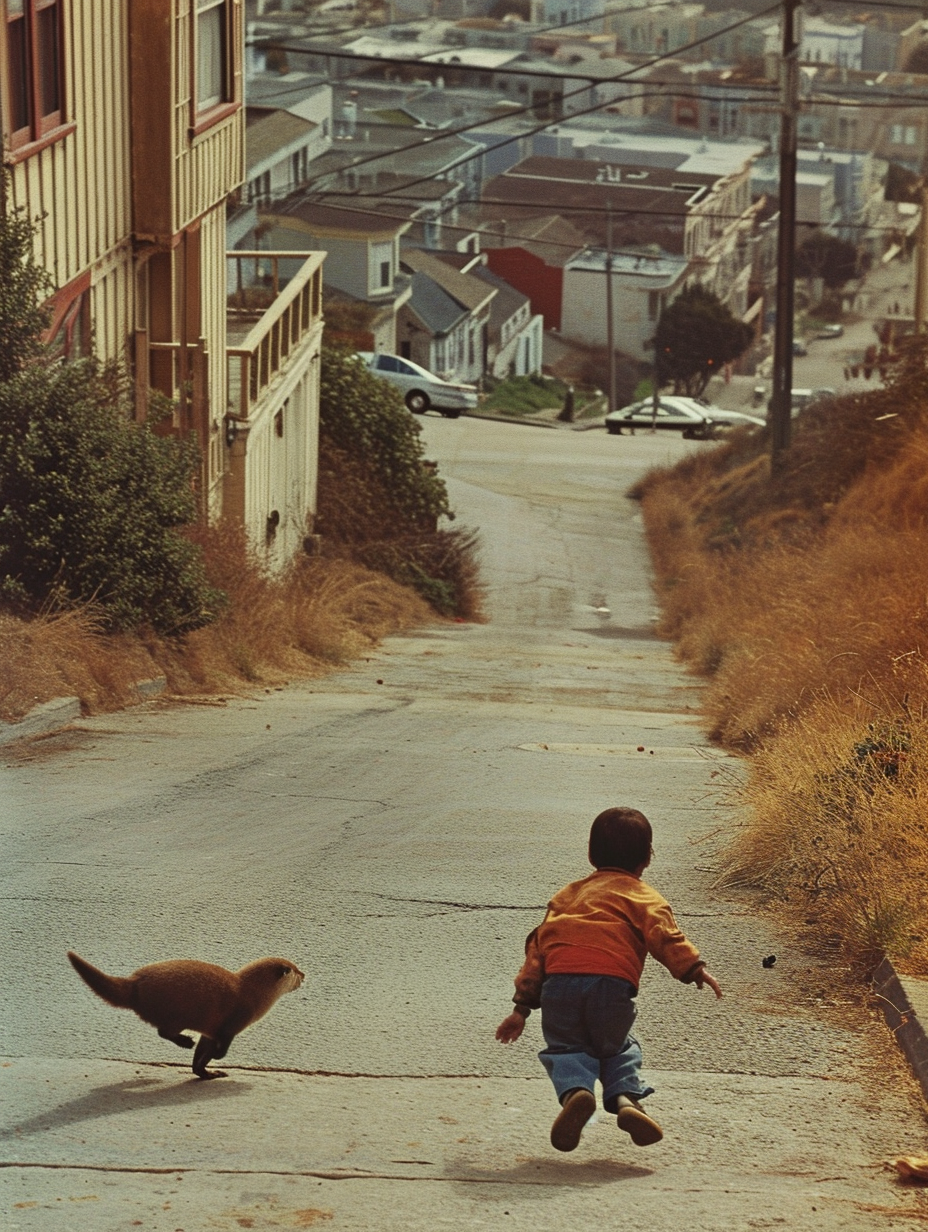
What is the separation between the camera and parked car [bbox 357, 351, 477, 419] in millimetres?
53688

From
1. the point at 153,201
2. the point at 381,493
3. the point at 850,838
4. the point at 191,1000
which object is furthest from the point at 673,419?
the point at 191,1000

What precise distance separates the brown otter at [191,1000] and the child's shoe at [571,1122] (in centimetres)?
110

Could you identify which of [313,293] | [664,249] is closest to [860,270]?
[664,249]

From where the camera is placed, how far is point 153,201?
1628cm

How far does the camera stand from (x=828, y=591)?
14695 millimetres

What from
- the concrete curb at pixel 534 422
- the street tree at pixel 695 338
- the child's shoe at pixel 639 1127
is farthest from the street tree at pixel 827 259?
the child's shoe at pixel 639 1127

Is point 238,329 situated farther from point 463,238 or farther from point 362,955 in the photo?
point 463,238

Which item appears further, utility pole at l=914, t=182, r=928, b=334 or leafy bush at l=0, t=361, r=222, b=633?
utility pole at l=914, t=182, r=928, b=334

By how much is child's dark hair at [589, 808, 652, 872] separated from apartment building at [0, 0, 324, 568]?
892 centimetres

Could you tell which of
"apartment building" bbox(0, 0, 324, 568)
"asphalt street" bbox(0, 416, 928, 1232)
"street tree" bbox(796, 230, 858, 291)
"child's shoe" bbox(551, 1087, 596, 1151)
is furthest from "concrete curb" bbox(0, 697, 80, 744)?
"street tree" bbox(796, 230, 858, 291)

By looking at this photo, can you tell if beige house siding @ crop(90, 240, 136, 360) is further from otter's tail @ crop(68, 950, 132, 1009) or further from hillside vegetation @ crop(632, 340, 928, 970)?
otter's tail @ crop(68, 950, 132, 1009)

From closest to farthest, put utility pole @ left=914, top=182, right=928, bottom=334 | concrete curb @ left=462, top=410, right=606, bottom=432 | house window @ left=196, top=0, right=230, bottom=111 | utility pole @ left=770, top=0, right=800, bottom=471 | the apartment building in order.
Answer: the apartment building, house window @ left=196, top=0, right=230, bottom=111, utility pole @ left=770, top=0, right=800, bottom=471, utility pole @ left=914, top=182, right=928, bottom=334, concrete curb @ left=462, top=410, right=606, bottom=432

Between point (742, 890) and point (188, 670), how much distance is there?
21.3ft

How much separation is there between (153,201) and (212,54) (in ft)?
10.4
